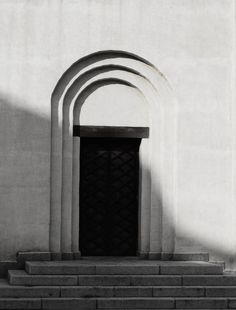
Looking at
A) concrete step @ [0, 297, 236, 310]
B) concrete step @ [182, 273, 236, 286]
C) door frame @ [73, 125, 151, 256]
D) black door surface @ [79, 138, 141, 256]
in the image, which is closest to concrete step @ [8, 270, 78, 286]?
concrete step @ [0, 297, 236, 310]

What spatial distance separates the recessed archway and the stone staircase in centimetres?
162

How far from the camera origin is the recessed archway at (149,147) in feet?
68.7

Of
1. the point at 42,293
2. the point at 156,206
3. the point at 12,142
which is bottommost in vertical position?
the point at 42,293

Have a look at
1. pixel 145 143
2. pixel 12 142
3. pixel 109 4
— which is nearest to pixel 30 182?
pixel 12 142

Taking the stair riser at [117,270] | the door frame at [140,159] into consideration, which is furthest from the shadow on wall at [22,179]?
the stair riser at [117,270]

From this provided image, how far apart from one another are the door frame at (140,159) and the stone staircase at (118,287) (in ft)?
6.07

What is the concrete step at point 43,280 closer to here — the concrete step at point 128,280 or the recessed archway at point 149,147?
the concrete step at point 128,280

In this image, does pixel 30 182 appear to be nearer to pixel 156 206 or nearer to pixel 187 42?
pixel 156 206

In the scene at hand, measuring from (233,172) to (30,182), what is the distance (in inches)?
173

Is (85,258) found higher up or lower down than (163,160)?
lower down

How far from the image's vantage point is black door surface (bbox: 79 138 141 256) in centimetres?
2175

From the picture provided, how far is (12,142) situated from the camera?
20.7 meters

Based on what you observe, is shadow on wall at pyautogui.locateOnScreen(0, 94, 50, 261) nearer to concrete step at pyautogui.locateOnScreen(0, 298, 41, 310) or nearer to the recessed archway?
the recessed archway

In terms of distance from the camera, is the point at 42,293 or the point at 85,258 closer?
the point at 42,293
